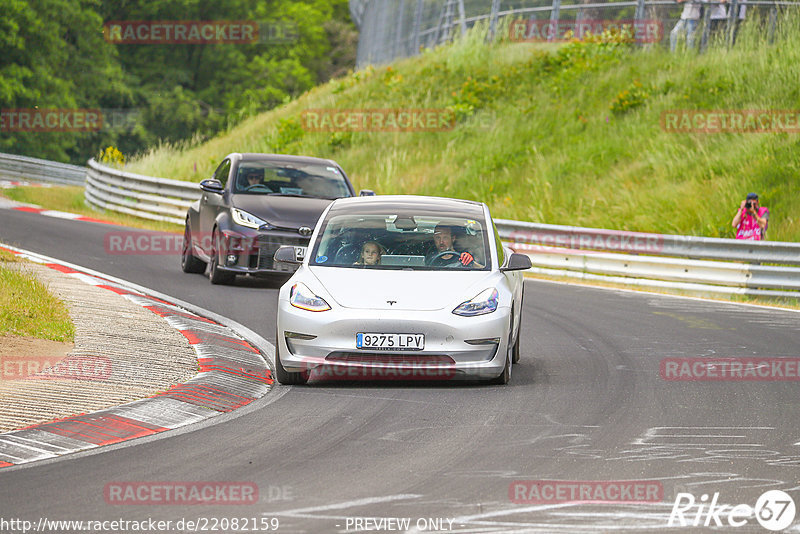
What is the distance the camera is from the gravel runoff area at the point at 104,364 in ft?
28.0

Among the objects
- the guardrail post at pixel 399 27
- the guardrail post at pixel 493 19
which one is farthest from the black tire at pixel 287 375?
the guardrail post at pixel 399 27

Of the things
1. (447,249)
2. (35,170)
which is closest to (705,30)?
(447,249)

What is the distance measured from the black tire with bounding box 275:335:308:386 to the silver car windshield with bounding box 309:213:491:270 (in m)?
1.00

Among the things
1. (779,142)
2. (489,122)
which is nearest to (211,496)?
(779,142)

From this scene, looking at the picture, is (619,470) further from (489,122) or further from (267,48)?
(267,48)

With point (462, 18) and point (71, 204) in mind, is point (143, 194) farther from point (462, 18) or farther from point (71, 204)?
point (462, 18)

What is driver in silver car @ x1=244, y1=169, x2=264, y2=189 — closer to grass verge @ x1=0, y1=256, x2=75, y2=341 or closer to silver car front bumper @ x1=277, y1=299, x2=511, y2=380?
grass verge @ x1=0, y1=256, x2=75, y2=341

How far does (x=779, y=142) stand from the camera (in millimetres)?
A: 26391

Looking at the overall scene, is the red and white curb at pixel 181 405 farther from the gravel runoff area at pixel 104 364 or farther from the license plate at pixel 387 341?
the license plate at pixel 387 341

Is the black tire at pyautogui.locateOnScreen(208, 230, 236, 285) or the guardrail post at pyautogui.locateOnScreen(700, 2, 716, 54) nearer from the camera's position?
the black tire at pyautogui.locateOnScreen(208, 230, 236, 285)

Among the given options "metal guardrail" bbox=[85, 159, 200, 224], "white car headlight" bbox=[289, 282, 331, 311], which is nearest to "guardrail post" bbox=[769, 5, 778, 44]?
"metal guardrail" bbox=[85, 159, 200, 224]

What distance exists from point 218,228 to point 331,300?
696 centimetres

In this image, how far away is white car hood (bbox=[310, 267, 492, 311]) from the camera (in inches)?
391


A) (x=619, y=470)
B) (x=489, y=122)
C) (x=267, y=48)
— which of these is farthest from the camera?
(x=267, y=48)
